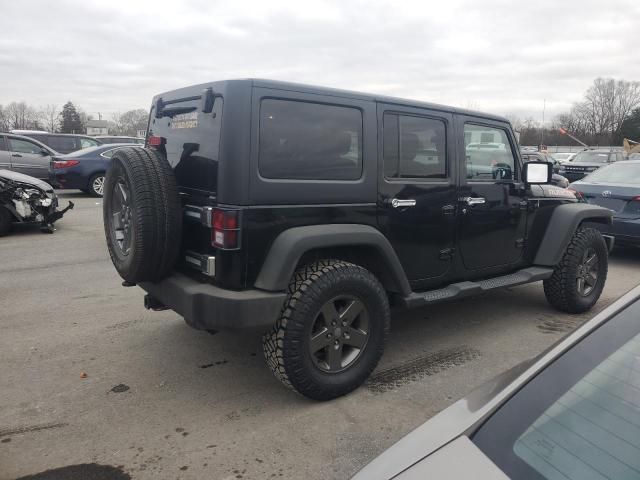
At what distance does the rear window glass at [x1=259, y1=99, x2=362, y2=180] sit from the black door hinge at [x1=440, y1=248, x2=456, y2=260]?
1031 millimetres

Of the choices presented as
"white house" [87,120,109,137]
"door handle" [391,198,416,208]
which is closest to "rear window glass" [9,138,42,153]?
"door handle" [391,198,416,208]

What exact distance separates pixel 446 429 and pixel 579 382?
39 cm

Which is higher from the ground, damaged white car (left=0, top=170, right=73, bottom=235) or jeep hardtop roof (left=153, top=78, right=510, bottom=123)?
jeep hardtop roof (left=153, top=78, right=510, bottom=123)

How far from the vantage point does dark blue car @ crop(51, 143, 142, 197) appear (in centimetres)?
1291

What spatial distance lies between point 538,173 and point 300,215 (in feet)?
8.14

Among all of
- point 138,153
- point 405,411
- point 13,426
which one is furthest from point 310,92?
point 13,426

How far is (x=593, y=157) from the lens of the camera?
760 inches

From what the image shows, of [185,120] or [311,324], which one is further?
[185,120]

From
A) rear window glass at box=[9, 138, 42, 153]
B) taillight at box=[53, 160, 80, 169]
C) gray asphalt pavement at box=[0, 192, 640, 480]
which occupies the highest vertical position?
rear window glass at box=[9, 138, 42, 153]

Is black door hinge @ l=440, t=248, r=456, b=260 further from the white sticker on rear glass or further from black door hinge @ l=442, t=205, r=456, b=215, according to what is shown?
the white sticker on rear glass

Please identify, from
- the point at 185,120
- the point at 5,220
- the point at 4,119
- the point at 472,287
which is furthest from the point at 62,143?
the point at 4,119

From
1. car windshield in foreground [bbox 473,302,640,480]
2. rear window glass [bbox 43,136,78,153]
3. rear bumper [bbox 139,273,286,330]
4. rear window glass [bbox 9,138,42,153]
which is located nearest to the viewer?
car windshield in foreground [bbox 473,302,640,480]

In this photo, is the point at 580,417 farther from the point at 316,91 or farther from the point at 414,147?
the point at 414,147

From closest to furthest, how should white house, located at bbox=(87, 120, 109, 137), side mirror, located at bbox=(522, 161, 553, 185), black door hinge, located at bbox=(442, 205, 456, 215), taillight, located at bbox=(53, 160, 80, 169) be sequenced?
black door hinge, located at bbox=(442, 205, 456, 215) → side mirror, located at bbox=(522, 161, 553, 185) → taillight, located at bbox=(53, 160, 80, 169) → white house, located at bbox=(87, 120, 109, 137)
